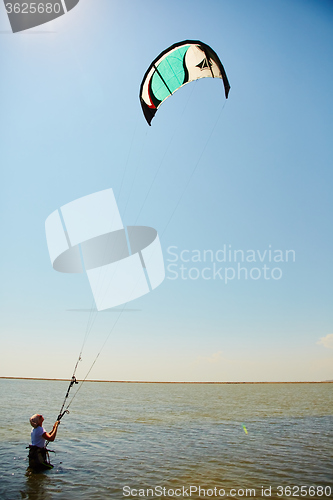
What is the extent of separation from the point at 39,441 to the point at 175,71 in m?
9.22

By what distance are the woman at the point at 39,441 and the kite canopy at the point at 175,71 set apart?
7709 mm

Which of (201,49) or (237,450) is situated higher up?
(201,49)

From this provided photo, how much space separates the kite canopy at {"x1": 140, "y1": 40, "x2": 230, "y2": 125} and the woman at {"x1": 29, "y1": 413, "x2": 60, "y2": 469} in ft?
25.3

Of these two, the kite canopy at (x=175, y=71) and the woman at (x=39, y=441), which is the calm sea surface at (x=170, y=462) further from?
the kite canopy at (x=175, y=71)

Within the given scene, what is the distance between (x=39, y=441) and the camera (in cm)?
689

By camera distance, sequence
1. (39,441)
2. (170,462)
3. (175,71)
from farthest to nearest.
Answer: (175,71)
(170,462)
(39,441)

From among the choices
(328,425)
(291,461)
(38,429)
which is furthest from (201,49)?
(328,425)

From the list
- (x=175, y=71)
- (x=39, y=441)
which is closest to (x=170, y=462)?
(x=39, y=441)

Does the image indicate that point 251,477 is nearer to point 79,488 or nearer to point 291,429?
point 79,488

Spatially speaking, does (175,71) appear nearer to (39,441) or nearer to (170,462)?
(39,441)

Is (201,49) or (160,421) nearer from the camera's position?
(201,49)

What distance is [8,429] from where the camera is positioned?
12430mm

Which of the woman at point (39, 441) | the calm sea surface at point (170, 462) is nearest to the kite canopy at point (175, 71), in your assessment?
the woman at point (39, 441)

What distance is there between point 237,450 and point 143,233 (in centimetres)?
808
